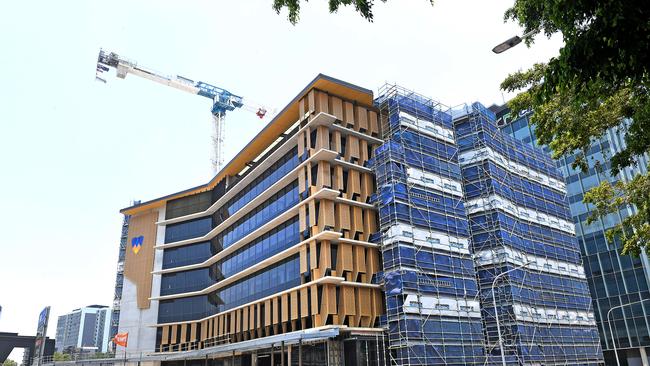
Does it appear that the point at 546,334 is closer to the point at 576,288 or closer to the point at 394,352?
the point at 576,288

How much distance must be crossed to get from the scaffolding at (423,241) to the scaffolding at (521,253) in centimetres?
211

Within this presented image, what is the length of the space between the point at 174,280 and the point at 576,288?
1761 inches

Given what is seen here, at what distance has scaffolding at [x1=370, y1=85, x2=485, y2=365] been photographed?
36.6m

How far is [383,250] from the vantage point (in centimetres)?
3919

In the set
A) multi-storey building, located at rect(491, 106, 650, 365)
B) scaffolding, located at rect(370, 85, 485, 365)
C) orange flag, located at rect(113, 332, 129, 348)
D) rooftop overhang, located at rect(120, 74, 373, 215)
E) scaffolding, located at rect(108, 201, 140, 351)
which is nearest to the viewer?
scaffolding, located at rect(370, 85, 485, 365)

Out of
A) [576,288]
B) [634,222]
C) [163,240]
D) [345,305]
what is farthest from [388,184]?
[163,240]

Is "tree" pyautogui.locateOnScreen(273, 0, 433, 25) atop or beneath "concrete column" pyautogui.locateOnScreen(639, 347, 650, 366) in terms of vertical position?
atop

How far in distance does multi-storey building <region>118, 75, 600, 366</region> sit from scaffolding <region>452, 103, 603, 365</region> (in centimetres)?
17

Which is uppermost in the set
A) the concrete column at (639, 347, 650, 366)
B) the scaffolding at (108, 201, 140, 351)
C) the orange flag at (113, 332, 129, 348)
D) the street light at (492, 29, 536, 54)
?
the scaffolding at (108, 201, 140, 351)

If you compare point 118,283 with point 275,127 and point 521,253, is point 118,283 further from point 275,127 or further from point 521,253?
point 521,253

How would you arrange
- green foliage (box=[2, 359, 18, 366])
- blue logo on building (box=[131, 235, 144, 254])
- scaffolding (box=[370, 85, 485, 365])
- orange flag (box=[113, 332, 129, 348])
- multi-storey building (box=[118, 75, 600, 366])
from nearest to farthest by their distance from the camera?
scaffolding (box=[370, 85, 485, 365])
multi-storey building (box=[118, 75, 600, 366])
orange flag (box=[113, 332, 129, 348])
blue logo on building (box=[131, 235, 144, 254])
green foliage (box=[2, 359, 18, 366])

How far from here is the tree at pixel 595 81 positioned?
977cm

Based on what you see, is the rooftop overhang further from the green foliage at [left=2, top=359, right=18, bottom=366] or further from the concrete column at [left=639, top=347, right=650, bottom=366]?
the green foliage at [left=2, top=359, right=18, bottom=366]

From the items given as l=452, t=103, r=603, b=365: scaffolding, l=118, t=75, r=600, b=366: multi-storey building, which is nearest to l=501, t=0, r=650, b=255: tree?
l=118, t=75, r=600, b=366: multi-storey building
